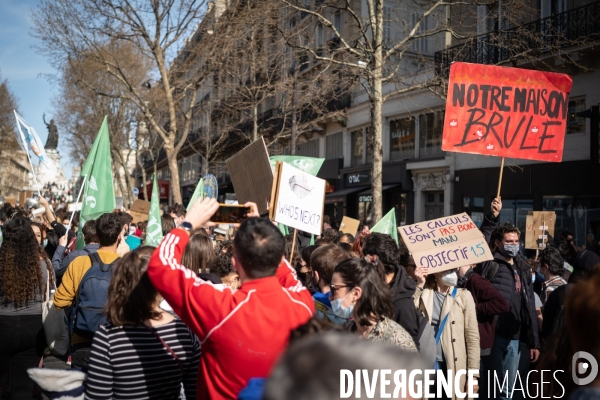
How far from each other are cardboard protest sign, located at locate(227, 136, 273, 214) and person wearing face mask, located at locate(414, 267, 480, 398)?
170 centimetres

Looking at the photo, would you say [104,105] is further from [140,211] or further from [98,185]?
[98,185]

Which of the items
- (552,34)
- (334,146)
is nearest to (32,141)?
(552,34)

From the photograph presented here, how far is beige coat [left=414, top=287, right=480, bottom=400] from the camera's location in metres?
4.60

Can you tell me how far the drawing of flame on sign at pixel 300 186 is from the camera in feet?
18.0

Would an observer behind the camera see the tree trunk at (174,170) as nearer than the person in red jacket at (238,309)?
No

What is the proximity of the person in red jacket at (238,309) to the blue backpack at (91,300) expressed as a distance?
1.73m

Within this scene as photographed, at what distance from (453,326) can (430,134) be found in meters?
17.6

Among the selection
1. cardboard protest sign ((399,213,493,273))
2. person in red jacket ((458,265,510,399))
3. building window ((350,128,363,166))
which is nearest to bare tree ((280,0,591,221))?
building window ((350,128,363,166))

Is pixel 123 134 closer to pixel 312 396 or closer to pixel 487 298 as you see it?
pixel 487 298

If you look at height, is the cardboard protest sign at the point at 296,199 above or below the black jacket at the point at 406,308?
above

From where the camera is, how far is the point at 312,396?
1.23m

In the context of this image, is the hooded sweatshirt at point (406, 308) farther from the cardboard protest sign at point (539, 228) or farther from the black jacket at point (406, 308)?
the cardboard protest sign at point (539, 228)

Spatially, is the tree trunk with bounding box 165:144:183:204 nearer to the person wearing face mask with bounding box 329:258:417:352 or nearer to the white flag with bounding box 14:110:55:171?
the white flag with bounding box 14:110:55:171

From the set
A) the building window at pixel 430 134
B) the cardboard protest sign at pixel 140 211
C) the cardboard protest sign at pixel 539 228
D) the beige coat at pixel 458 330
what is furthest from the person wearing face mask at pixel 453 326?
the building window at pixel 430 134
